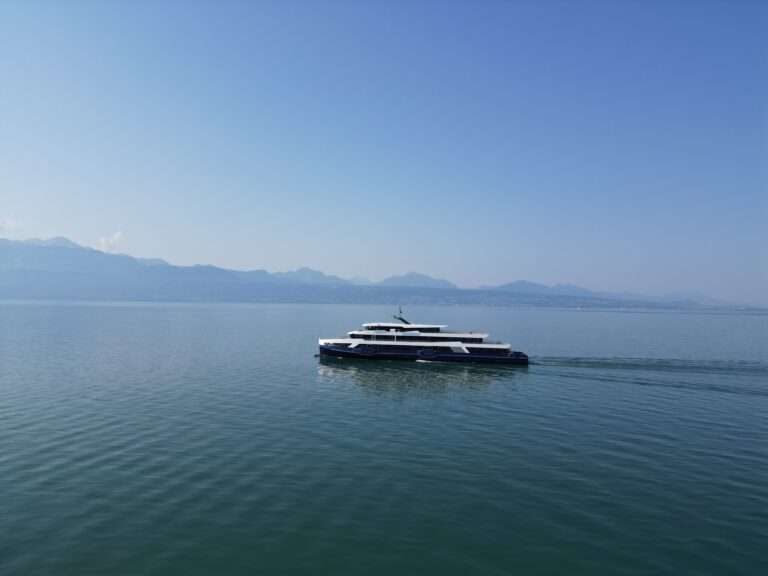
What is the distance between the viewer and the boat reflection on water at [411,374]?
63.7 meters

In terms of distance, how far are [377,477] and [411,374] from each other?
45.3m

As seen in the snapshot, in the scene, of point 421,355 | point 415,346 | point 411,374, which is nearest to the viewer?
point 411,374

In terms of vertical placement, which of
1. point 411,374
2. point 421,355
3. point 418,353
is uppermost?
point 418,353

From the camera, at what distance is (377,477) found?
29906 millimetres

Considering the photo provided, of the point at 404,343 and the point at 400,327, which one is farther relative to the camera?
the point at 400,327

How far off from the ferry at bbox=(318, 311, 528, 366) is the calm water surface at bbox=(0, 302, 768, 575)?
22103 mm

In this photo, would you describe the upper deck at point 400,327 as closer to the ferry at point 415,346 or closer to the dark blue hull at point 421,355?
the ferry at point 415,346

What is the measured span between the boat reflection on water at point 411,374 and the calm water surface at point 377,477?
1.50 metres

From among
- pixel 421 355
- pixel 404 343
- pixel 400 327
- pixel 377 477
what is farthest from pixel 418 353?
pixel 377 477

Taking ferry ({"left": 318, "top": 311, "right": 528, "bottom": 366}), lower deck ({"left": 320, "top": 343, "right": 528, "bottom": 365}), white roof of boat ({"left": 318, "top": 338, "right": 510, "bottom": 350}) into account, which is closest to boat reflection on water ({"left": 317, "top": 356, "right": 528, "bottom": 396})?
lower deck ({"left": 320, "top": 343, "right": 528, "bottom": 365})

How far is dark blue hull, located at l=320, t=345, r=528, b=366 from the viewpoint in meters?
83.7

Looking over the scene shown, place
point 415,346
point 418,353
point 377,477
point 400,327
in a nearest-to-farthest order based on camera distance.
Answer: point 377,477 → point 418,353 → point 415,346 → point 400,327

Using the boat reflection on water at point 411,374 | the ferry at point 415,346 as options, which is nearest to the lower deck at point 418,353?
the ferry at point 415,346

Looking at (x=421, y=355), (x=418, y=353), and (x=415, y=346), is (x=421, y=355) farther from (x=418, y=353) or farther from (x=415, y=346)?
(x=415, y=346)
